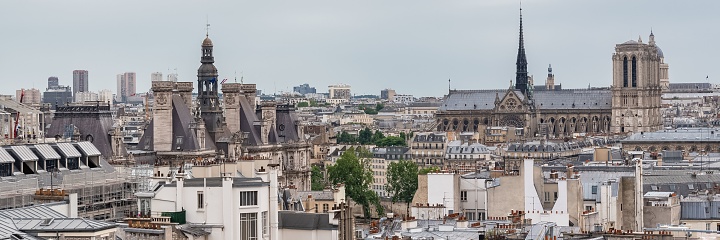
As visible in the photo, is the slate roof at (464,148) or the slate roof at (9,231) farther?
the slate roof at (464,148)

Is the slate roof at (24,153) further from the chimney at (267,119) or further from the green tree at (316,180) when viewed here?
the green tree at (316,180)

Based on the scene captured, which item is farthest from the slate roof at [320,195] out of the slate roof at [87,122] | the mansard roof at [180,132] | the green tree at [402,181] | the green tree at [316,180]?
the green tree at [402,181]

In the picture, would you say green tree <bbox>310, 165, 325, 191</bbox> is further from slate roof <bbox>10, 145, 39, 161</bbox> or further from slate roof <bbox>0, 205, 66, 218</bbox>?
slate roof <bbox>0, 205, 66, 218</bbox>

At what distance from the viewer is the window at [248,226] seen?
34656mm

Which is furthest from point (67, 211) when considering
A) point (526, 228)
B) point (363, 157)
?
point (363, 157)

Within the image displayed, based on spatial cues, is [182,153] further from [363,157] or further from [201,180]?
[363,157]

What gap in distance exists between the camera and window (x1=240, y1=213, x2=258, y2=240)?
34.7m

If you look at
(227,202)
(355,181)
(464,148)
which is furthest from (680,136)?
(227,202)

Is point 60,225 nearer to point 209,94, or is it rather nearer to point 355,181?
point 209,94

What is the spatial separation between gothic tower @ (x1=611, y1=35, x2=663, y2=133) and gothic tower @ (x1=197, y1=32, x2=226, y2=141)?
363ft

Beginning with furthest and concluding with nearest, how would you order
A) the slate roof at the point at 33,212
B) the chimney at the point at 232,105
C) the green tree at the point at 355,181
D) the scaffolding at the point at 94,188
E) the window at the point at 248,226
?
the green tree at the point at 355,181 → the chimney at the point at 232,105 → the scaffolding at the point at 94,188 → the window at the point at 248,226 → the slate roof at the point at 33,212

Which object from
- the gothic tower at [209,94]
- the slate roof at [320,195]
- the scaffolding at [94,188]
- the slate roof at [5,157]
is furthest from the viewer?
the gothic tower at [209,94]

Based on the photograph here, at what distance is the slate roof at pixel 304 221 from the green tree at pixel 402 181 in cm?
7059

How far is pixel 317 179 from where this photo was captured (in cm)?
11350
